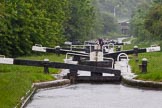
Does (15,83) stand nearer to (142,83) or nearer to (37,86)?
(37,86)

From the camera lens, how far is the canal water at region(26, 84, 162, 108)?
17.6m

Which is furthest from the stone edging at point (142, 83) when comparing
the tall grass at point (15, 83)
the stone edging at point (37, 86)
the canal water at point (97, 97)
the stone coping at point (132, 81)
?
the tall grass at point (15, 83)

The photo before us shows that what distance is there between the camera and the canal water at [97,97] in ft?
57.7

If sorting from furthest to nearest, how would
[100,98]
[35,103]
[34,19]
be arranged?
[34,19], [100,98], [35,103]

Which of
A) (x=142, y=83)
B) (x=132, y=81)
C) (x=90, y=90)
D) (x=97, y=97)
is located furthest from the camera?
(x=132, y=81)

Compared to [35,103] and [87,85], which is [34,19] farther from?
[35,103]

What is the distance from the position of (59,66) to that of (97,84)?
1802 millimetres

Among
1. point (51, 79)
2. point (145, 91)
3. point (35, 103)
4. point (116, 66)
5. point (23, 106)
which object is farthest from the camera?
point (116, 66)

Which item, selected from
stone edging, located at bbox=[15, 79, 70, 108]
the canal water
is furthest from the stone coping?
stone edging, located at bbox=[15, 79, 70, 108]

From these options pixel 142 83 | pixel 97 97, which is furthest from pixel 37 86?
pixel 142 83

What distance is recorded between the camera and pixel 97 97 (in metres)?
19.7

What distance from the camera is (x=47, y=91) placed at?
21.5 metres

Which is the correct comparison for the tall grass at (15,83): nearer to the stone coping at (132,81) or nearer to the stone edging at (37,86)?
the stone edging at (37,86)

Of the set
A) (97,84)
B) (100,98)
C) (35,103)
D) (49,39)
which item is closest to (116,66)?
(97,84)
